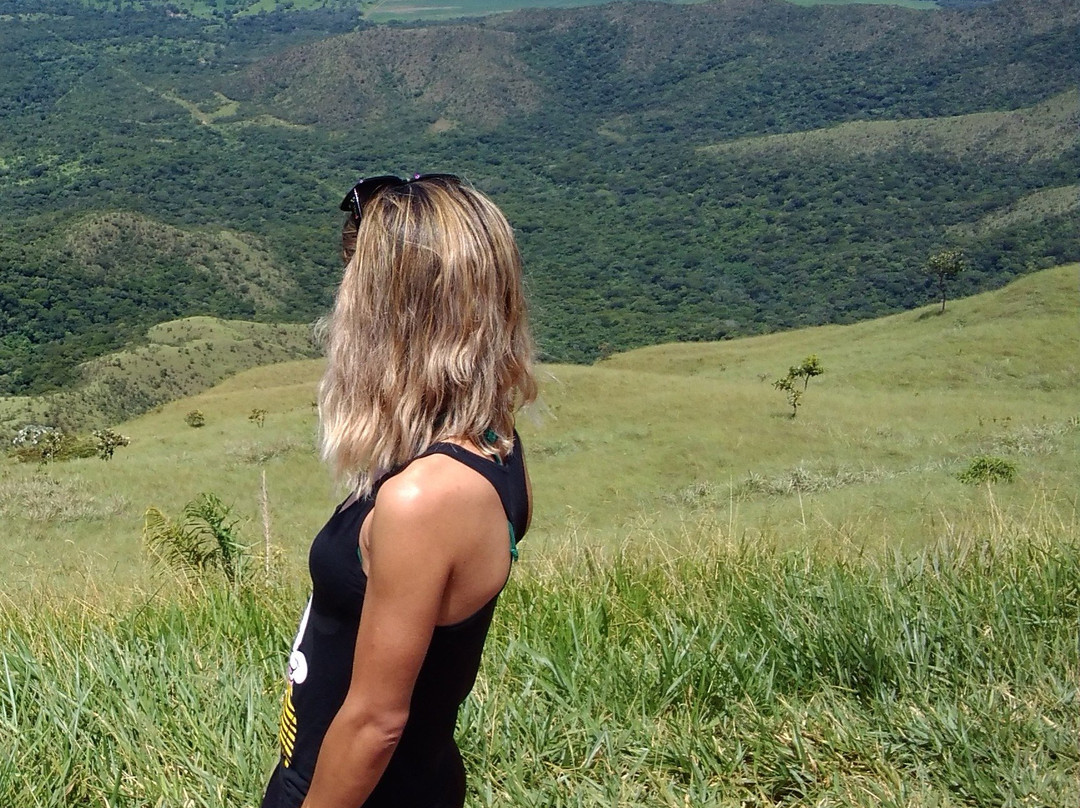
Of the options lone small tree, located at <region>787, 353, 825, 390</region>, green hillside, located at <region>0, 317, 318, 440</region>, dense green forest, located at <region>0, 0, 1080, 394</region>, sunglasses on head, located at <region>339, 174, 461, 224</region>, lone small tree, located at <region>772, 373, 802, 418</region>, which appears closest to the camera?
sunglasses on head, located at <region>339, 174, 461, 224</region>

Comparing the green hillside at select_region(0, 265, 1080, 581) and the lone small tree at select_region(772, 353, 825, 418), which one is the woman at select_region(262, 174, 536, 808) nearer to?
the green hillside at select_region(0, 265, 1080, 581)

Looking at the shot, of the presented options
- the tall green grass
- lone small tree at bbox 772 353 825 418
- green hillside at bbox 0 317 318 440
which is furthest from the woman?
green hillside at bbox 0 317 318 440

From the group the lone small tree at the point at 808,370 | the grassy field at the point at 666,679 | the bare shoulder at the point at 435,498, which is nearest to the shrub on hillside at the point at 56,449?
the lone small tree at the point at 808,370

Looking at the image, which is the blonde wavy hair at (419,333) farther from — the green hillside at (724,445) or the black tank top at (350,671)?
the green hillside at (724,445)

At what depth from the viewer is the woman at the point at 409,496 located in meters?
1.70

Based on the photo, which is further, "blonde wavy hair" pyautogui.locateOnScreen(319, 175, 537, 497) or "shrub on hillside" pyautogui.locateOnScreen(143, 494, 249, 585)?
"shrub on hillside" pyautogui.locateOnScreen(143, 494, 249, 585)

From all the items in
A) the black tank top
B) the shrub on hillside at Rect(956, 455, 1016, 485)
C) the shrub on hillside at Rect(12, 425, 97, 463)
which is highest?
the black tank top

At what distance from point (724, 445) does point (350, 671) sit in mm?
27956

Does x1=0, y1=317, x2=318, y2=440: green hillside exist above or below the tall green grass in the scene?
below

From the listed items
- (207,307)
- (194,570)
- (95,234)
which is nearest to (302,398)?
(194,570)

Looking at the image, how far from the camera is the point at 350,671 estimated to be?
6.21 ft

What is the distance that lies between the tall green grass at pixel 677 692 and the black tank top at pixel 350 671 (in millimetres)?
695

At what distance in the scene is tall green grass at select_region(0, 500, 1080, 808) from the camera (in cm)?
265

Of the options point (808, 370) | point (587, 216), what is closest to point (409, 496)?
point (808, 370)
